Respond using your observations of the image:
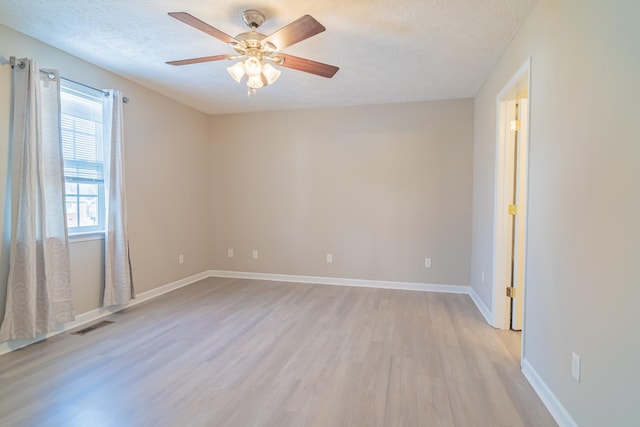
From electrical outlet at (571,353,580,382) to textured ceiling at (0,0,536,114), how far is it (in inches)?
87.0

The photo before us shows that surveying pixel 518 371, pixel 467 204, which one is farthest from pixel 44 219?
pixel 467 204

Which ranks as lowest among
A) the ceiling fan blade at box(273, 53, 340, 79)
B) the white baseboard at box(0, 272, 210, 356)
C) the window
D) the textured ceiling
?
the white baseboard at box(0, 272, 210, 356)

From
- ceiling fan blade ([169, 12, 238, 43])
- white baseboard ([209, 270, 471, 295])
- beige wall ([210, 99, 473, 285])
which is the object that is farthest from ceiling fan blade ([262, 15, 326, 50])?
white baseboard ([209, 270, 471, 295])

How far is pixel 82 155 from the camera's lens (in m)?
3.24

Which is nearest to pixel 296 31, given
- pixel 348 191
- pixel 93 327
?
pixel 348 191

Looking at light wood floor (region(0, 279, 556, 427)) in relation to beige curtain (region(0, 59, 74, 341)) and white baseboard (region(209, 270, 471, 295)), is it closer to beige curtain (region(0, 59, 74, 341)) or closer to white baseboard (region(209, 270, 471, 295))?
beige curtain (region(0, 59, 74, 341))

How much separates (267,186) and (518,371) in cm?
386

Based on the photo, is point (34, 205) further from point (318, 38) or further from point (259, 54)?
point (318, 38)

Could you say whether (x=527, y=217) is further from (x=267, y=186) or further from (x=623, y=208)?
(x=267, y=186)

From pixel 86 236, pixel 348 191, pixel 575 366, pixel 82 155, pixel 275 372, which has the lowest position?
pixel 275 372

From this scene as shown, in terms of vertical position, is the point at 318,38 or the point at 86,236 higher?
the point at 318,38

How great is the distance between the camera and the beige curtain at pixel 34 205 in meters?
2.60

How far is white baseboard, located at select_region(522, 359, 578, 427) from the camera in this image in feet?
5.67

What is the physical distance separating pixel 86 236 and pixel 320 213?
2.86 m
